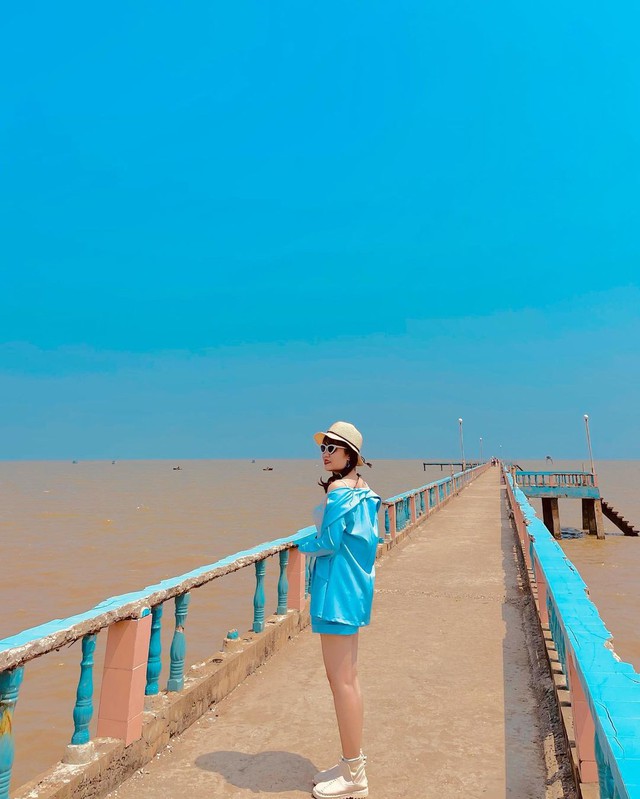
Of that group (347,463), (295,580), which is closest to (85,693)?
(347,463)

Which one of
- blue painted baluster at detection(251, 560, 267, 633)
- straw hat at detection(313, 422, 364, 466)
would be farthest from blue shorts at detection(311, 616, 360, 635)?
blue painted baluster at detection(251, 560, 267, 633)

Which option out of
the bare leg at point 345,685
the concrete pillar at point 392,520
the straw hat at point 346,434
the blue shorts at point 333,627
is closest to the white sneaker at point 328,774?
the bare leg at point 345,685

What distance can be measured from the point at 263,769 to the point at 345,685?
89 cm

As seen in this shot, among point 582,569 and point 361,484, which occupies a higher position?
point 361,484

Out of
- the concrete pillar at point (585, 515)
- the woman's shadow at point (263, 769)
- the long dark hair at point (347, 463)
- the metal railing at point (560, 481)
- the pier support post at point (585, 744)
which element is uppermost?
Result: the metal railing at point (560, 481)

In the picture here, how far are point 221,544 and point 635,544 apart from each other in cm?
1911

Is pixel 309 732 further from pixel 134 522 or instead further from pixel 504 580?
pixel 134 522

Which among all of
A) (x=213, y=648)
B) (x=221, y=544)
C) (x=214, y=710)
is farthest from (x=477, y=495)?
(x=214, y=710)

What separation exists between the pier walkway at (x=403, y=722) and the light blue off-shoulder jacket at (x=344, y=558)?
106 cm

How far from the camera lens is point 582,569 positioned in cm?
1905

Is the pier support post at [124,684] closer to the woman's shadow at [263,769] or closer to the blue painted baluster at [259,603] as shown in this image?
the woman's shadow at [263,769]

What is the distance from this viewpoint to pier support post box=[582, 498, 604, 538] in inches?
1129

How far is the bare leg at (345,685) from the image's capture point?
3002mm

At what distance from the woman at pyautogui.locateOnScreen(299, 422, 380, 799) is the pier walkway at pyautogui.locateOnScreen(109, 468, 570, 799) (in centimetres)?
28
